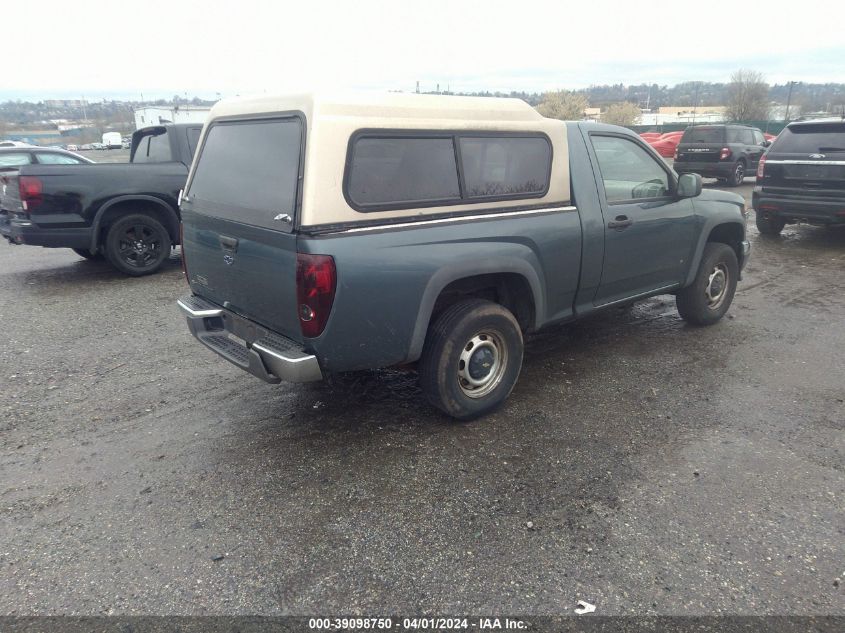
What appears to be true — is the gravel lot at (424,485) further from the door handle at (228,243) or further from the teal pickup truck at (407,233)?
the door handle at (228,243)

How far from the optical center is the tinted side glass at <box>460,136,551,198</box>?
142 inches

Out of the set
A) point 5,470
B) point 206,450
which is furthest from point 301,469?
point 5,470

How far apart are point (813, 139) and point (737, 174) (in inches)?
347

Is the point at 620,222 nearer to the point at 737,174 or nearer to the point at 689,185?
the point at 689,185

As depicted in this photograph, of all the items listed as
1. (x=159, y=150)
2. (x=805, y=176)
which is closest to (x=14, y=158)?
(x=159, y=150)

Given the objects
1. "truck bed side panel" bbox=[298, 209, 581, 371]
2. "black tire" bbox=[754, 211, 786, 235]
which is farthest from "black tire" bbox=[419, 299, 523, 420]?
"black tire" bbox=[754, 211, 786, 235]

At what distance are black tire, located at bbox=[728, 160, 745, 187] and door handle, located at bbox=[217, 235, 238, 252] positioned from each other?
16.4 metres

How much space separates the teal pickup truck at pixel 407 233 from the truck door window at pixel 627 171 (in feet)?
0.06

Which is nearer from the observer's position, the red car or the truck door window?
the truck door window

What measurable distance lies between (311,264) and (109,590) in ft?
5.43

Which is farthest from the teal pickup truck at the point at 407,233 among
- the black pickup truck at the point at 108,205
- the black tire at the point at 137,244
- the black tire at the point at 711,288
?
the black tire at the point at 137,244

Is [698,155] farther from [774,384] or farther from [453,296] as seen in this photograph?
[453,296]

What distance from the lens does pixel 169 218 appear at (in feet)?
25.2

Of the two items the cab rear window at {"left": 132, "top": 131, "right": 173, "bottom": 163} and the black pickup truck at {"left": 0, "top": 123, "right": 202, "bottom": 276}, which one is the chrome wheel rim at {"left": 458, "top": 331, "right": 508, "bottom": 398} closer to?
the black pickup truck at {"left": 0, "top": 123, "right": 202, "bottom": 276}
